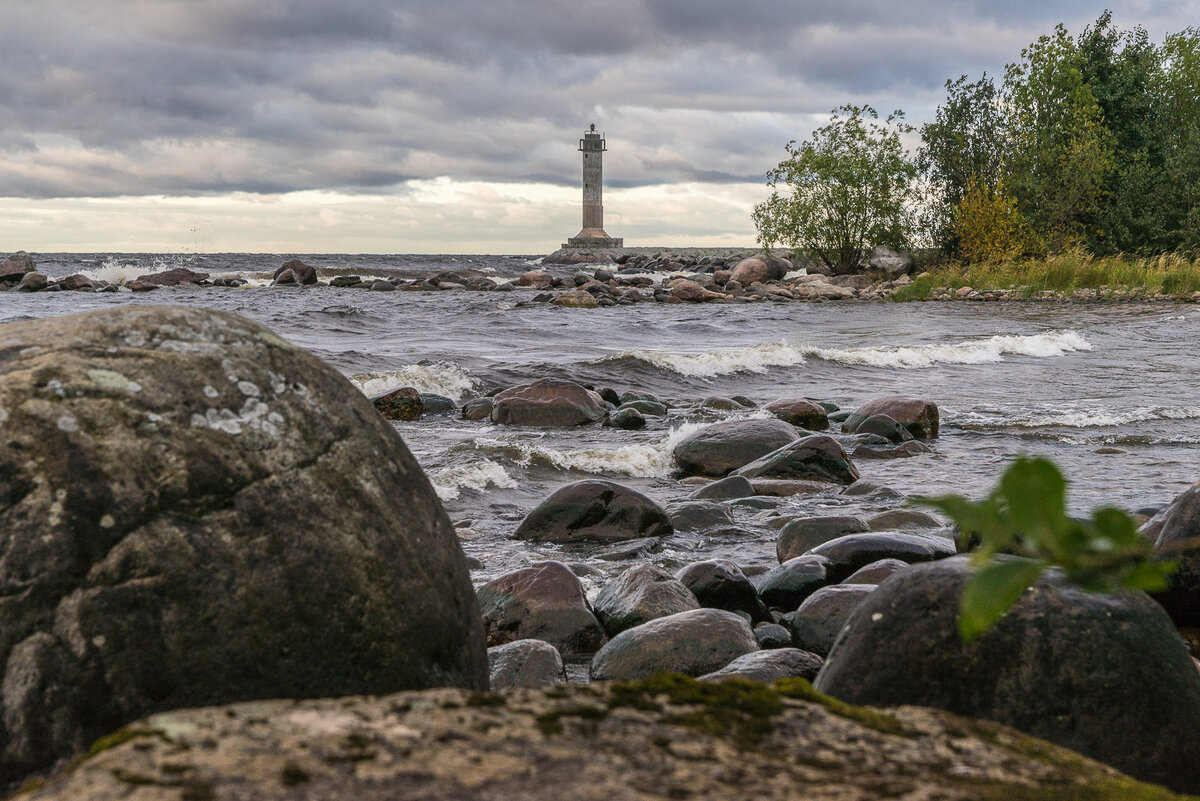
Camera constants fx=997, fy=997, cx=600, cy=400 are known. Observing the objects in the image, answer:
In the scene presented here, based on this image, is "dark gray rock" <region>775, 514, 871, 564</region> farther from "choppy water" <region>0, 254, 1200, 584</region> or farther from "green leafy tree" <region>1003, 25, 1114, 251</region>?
"green leafy tree" <region>1003, 25, 1114, 251</region>

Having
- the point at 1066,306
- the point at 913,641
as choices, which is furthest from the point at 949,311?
the point at 913,641

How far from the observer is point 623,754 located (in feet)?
4.31

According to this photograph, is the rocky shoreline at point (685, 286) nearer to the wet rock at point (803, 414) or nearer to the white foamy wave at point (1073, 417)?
the wet rock at point (803, 414)

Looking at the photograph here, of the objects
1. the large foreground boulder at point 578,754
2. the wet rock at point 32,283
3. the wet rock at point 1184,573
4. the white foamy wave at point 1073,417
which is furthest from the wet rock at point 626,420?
the wet rock at point 32,283

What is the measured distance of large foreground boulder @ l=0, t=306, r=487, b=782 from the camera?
1.95m

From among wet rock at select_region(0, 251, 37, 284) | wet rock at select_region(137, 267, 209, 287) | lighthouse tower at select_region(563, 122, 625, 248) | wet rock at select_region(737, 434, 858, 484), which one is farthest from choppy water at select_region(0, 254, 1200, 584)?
lighthouse tower at select_region(563, 122, 625, 248)

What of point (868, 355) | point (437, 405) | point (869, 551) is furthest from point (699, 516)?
point (868, 355)

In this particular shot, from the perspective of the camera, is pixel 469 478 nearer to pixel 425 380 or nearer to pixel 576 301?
pixel 425 380

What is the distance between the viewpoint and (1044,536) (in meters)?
0.59

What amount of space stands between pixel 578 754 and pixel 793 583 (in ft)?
13.6

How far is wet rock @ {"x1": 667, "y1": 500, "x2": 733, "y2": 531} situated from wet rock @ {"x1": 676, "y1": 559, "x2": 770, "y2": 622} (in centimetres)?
162

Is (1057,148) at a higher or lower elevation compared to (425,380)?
higher

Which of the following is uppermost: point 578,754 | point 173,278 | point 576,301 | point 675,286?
point 173,278

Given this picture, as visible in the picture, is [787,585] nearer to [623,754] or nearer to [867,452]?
[623,754]
